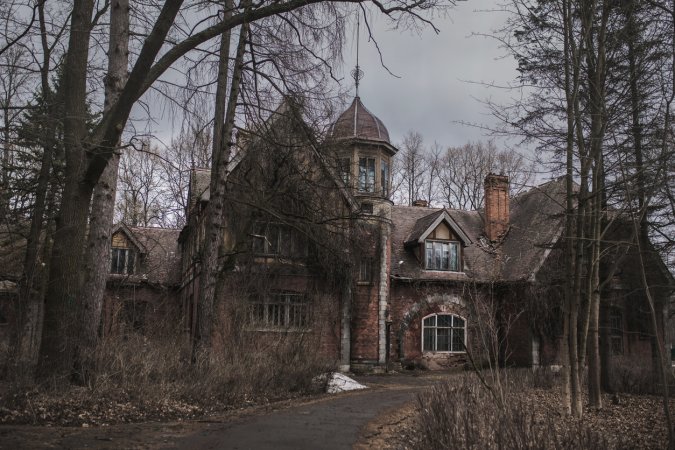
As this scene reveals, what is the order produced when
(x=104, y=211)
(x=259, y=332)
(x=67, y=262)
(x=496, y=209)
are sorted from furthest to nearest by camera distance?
1. (x=496, y=209)
2. (x=259, y=332)
3. (x=104, y=211)
4. (x=67, y=262)

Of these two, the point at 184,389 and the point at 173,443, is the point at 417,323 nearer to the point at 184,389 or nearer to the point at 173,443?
the point at 184,389

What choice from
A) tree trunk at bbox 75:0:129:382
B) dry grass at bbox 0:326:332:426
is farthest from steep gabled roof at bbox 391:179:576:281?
tree trunk at bbox 75:0:129:382

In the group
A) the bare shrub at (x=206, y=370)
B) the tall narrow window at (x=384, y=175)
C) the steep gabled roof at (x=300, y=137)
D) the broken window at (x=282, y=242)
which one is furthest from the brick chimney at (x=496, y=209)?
the bare shrub at (x=206, y=370)

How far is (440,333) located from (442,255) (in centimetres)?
346

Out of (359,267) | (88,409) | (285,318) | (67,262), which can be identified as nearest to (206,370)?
(88,409)

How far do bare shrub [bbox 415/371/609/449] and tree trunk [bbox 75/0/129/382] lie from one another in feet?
19.7

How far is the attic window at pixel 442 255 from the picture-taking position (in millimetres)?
27562

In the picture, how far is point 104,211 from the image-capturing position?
11375 mm

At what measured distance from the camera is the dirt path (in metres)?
7.65

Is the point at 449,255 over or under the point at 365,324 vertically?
over

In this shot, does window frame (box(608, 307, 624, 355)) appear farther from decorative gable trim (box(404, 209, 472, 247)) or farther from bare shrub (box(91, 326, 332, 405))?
bare shrub (box(91, 326, 332, 405))

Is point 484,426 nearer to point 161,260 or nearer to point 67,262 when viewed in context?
point 67,262

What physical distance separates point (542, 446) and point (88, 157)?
26.4 ft

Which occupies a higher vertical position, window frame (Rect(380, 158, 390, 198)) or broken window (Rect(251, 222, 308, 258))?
window frame (Rect(380, 158, 390, 198))
